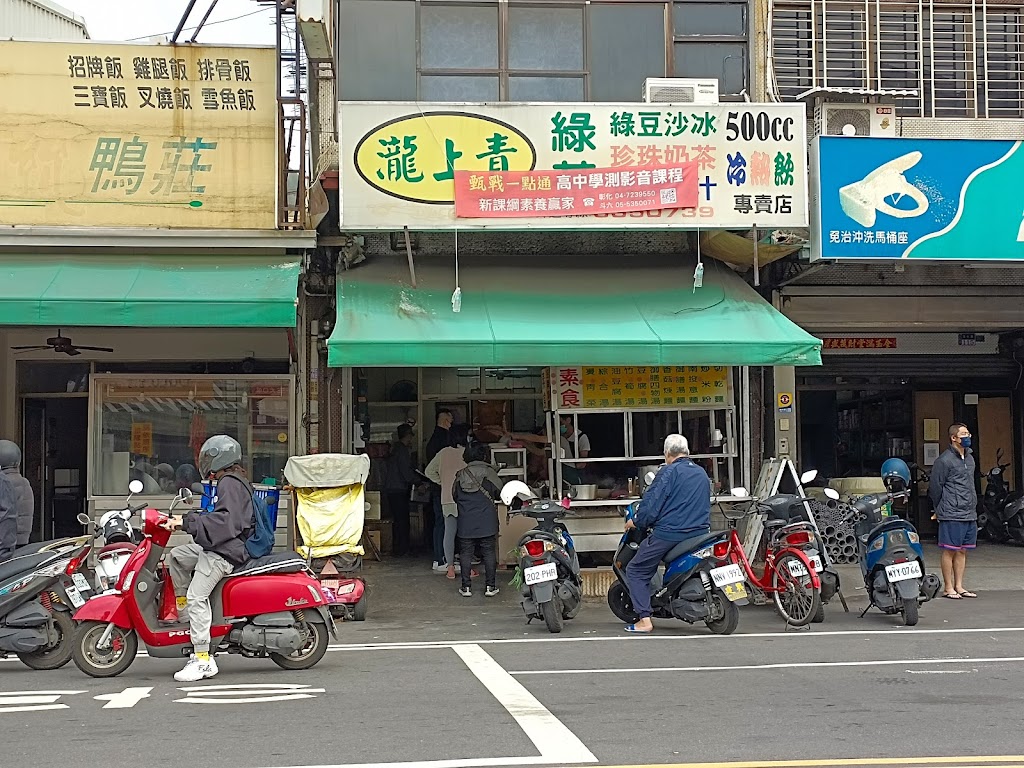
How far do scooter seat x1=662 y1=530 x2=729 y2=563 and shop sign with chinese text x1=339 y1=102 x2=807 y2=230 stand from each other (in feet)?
12.6

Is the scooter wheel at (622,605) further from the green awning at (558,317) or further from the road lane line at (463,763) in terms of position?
the road lane line at (463,763)

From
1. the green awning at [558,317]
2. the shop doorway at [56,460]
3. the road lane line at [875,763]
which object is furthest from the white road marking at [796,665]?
the shop doorway at [56,460]

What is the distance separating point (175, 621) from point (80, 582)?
1.00 m

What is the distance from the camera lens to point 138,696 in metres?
7.71

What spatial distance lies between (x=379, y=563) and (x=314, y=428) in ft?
7.24

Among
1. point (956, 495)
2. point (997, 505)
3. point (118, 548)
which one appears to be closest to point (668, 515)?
point (956, 495)

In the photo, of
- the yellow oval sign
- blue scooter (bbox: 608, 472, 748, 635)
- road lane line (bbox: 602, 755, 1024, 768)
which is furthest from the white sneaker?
the yellow oval sign

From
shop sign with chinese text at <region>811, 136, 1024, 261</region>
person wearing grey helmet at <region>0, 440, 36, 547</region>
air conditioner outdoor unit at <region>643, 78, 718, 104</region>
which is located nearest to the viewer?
person wearing grey helmet at <region>0, 440, 36, 547</region>

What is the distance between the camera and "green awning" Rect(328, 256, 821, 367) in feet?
39.8

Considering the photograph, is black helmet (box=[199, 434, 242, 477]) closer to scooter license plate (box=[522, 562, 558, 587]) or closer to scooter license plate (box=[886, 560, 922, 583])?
scooter license plate (box=[522, 562, 558, 587])

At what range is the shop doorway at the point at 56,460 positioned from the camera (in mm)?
15648

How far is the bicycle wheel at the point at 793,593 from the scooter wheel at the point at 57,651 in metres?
6.26

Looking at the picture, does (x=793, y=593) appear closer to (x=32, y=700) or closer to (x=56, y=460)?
(x=32, y=700)

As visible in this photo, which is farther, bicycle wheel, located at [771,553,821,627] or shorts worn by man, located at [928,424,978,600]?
shorts worn by man, located at [928,424,978,600]
